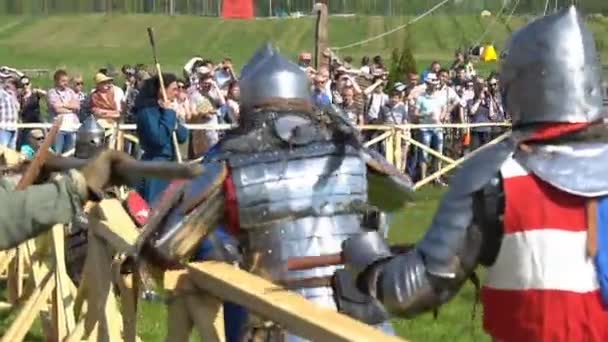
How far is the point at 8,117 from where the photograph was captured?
43.3ft

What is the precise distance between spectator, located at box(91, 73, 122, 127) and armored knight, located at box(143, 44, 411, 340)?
8.14 meters

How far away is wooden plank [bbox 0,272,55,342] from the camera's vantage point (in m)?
6.75

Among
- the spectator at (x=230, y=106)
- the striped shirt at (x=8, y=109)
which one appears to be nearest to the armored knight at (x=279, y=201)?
the spectator at (x=230, y=106)

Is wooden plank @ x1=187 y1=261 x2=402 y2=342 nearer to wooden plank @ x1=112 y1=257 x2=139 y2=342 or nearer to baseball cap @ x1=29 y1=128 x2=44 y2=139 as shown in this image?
wooden plank @ x1=112 y1=257 x2=139 y2=342

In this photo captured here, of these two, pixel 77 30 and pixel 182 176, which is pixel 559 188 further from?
pixel 77 30

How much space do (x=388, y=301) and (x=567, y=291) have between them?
0.44m

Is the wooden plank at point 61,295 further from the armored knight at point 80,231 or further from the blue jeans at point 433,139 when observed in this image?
the blue jeans at point 433,139

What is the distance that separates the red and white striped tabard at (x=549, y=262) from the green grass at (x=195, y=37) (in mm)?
34470

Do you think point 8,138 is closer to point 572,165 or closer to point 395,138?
point 395,138

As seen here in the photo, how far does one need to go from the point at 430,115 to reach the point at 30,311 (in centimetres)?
918

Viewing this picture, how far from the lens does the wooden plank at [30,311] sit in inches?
266

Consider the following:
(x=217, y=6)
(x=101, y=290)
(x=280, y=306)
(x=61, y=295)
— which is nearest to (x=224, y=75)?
(x=61, y=295)

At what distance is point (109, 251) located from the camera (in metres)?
5.38

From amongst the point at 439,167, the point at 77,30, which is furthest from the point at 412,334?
the point at 77,30
